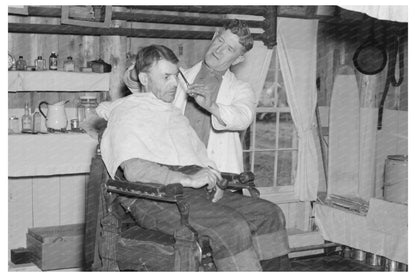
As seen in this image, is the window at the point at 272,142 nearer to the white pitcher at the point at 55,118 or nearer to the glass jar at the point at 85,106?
the glass jar at the point at 85,106

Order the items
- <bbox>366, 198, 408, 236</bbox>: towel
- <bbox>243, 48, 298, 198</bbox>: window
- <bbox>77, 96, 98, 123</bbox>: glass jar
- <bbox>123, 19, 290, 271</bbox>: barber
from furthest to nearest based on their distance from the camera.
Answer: <bbox>243, 48, 298, 198</bbox>: window < <bbox>366, 198, 408, 236</bbox>: towel < <bbox>77, 96, 98, 123</bbox>: glass jar < <bbox>123, 19, 290, 271</bbox>: barber

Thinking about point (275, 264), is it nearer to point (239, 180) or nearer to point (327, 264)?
point (239, 180)

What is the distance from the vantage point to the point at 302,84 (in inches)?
273

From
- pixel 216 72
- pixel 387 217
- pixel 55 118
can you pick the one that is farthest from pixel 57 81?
pixel 387 217

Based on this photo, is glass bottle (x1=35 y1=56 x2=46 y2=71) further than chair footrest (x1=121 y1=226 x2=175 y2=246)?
Yes

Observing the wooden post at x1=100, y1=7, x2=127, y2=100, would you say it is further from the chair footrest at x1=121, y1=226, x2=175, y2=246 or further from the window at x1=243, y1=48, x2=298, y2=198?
the chair footrest at x1=121, y1=226, x2=175, y2=246

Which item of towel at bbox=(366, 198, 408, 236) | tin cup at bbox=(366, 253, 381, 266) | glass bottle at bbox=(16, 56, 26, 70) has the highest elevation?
glass bottle at bbox=(16, 56, 26, 70)

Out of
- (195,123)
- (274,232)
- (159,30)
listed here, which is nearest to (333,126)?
(159,30)

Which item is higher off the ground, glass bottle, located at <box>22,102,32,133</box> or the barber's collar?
the barber's collar

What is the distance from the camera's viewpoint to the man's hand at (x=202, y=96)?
3.68 metres

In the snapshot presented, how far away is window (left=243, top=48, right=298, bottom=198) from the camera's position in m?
7.04

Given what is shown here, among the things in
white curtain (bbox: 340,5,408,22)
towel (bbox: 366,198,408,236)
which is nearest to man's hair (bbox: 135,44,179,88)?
white curtain (bbox: 340,5,408,22)

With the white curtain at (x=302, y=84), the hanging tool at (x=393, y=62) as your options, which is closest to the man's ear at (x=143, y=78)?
the white curtain at (x=302, y=84)

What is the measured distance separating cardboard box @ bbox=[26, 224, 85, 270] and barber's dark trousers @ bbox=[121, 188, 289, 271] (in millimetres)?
2087
